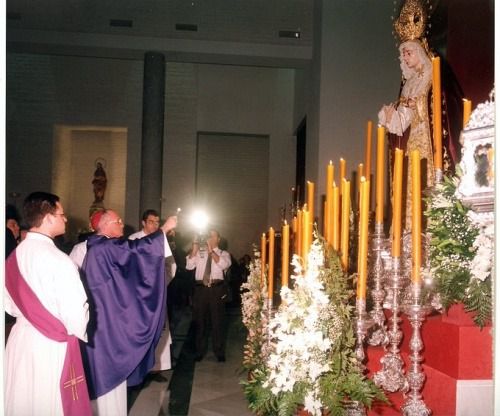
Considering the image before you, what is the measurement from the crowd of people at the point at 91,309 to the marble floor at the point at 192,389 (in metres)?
0.22

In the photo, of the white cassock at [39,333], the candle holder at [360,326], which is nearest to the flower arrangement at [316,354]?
the candle holder at [360,326]

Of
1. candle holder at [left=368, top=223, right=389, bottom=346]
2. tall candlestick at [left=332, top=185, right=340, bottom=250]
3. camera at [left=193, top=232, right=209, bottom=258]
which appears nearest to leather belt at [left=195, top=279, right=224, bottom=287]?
camera at [left=193, top=232, right=209, bottom=258]

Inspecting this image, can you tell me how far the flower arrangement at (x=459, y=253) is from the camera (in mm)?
1976

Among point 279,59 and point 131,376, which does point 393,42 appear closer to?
point 279,59

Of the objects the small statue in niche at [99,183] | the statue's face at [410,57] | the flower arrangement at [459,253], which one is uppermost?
the statue's face at [410,57]

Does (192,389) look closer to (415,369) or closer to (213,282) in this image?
(213,282)

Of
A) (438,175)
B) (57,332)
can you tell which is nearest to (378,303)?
(438,175)

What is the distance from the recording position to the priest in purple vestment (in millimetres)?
3830

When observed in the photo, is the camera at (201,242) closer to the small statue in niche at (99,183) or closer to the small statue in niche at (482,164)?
the small statue in niche at (482,164)

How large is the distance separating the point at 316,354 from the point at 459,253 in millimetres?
730

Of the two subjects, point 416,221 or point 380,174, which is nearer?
point 416,221

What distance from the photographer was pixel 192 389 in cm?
508

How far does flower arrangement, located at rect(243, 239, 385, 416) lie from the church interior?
82 millimetres

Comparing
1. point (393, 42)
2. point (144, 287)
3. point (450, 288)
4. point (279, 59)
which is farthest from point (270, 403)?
point (279, 59)
